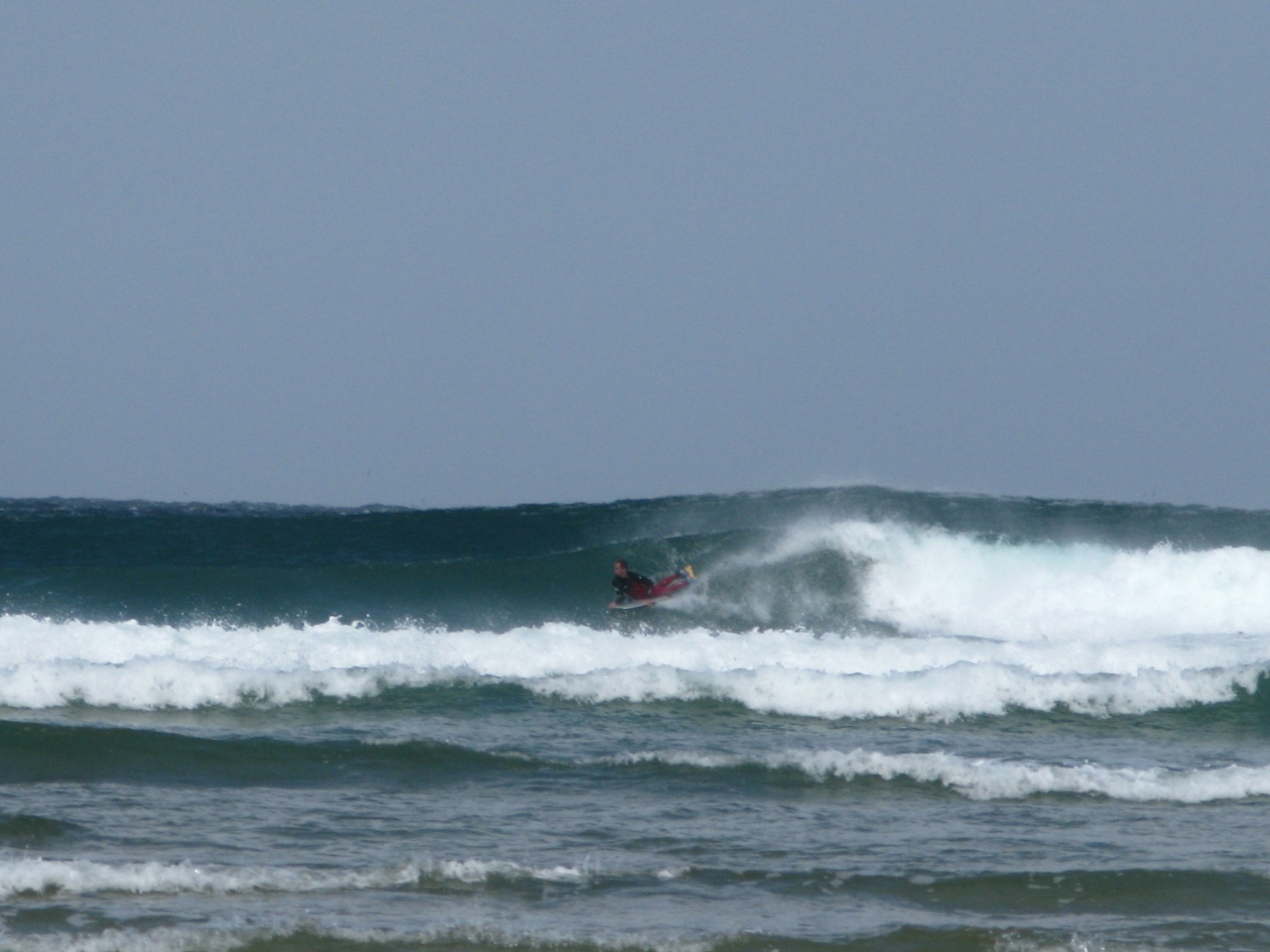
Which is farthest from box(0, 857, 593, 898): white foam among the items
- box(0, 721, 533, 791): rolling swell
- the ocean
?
box(0, 721, 533, 791): rolling swell

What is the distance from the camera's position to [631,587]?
18516 mm

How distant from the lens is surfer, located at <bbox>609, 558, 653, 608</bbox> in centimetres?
1838

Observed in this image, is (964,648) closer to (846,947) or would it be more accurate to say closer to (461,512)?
(846,947)

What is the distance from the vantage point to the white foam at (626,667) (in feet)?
42.2

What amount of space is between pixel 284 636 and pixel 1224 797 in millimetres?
10629

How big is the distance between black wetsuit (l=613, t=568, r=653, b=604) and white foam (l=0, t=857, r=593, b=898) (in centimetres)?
1080

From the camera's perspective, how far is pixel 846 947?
21.4 feet

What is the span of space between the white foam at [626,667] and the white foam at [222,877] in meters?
5.49

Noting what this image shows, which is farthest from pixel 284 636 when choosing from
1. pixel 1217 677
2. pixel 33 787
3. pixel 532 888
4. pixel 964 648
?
pixel 1217 677

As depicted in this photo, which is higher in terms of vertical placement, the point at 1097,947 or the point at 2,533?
the point at 2,533

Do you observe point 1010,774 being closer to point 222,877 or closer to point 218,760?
point 222,877

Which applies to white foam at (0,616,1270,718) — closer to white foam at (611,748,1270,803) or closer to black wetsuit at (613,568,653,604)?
black wetsuit at (613,568,653,604)

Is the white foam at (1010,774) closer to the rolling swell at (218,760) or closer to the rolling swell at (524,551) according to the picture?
the rolling swell at (218,760)

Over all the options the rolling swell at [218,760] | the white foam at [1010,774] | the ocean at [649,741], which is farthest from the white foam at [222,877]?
the white foam at [1010,774]
